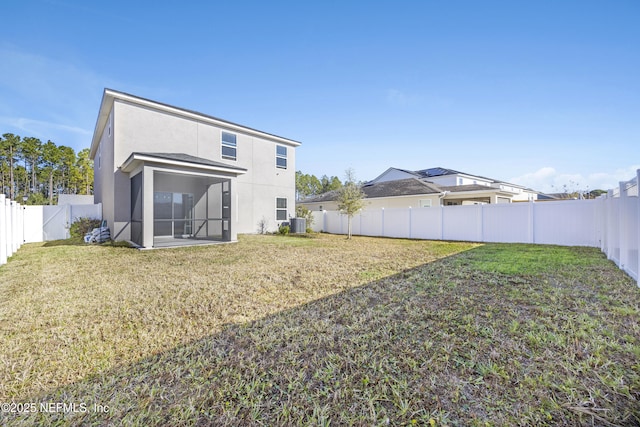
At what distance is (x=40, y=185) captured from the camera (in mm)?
36719

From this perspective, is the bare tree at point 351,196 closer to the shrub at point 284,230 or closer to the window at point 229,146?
the shrub at point 284,230

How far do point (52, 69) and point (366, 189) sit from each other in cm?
1995

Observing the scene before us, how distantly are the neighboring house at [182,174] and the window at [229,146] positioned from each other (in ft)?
0.19

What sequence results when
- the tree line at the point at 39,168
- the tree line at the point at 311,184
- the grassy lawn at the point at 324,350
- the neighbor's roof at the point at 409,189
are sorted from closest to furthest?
1. the grassy lawn at the point at 324,350
2. the neighbor's roof at the point at 409,189
3. the tree line at the point at 39,168
4. the tree line at the point at 311,184

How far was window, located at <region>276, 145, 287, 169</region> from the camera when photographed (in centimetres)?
1750

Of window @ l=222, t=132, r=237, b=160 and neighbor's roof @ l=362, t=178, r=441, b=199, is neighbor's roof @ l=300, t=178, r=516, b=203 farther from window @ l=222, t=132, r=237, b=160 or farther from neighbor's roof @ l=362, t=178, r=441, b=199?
window @ l=222, t=132, r=237, b=160

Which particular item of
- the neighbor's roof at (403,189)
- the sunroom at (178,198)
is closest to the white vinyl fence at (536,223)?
the neighbor's roof at (403,189)

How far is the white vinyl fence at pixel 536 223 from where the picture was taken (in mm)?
5508

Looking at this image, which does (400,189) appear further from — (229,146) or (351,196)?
(229,146)

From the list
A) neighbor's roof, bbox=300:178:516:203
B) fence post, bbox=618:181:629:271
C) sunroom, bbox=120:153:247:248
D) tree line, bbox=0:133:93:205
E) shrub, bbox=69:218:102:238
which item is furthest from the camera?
tree line, bbox=0:133:93:205

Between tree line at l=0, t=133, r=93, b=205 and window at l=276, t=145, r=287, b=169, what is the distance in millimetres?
27464

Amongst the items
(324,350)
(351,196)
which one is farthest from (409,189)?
(324,350)

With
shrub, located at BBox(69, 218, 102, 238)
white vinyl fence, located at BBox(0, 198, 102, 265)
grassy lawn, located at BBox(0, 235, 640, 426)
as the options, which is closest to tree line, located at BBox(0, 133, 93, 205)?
white vinyl fence, located at BBox(0, 198, 102, 265)

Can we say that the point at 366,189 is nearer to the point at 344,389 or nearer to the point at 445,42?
the point at 445,42
